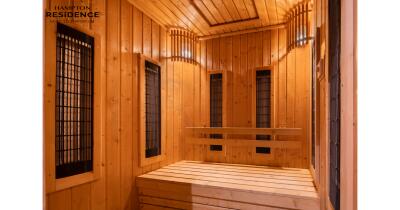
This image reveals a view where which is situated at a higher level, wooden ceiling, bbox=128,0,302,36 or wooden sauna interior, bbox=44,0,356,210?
wooden ceiling, bbox=128,0,302,36

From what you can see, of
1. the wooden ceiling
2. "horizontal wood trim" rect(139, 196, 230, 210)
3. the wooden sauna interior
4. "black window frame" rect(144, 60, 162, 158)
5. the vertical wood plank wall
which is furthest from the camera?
"black window frame" rect(144, 60, 162, 158)

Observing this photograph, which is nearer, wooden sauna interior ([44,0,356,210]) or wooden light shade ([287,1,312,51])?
wooden sauna interior ([44,0,356,210])

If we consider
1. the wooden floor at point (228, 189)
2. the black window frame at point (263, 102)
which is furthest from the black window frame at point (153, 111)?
the black window frame at point (263, 102)

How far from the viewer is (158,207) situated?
3.12 meters

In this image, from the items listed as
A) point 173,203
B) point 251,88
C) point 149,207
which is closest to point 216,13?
point 251,88

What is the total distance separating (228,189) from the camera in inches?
108

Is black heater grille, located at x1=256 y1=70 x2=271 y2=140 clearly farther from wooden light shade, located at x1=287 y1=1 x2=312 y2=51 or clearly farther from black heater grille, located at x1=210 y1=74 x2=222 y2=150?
wooden light shade, located at x1=287 y1=1 x2=312 y2=51

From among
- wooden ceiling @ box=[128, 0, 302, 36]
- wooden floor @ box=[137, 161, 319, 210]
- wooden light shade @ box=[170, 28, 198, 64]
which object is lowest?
wooden floor @ box=[137, 161, 319, 210]

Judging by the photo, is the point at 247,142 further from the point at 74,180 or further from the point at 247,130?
the point at 74,180

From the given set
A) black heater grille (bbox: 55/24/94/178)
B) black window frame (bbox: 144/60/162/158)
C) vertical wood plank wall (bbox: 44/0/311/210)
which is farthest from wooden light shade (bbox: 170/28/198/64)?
black heater grille (bbox: 55/24/94/178)

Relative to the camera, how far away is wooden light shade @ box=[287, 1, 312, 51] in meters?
3.02

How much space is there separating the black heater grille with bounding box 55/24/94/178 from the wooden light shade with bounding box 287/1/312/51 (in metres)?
2.71
